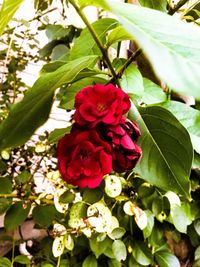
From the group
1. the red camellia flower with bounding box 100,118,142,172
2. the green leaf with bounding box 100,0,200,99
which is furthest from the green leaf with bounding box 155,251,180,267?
the green leaf with bounding box 100,0,200,99

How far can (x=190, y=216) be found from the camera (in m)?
1.13

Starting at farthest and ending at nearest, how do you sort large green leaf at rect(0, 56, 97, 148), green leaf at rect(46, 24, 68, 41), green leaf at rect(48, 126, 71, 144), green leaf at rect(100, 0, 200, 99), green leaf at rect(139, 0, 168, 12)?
green leaf at rect(46, 24, 68, 41) → green leaf at rect(48, 126, 71, 144) → green leaf at rect(139, 0, 168, 12) → large green leaf at rect(0, 56, 97, 148) → green leaf at rect(100, 0, 200, 99)

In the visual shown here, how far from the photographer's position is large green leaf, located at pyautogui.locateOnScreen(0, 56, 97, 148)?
1.75 feet

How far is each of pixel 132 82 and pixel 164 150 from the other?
21 cm

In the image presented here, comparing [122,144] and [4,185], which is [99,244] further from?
[122,144]

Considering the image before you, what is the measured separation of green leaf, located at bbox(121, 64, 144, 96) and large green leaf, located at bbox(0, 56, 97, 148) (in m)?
0.25

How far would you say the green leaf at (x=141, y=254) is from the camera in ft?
3.62


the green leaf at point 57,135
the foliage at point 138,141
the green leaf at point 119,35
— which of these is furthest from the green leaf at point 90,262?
the green leaf at point 119,35

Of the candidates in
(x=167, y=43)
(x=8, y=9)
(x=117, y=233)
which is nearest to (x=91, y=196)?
(x=117, y=233)

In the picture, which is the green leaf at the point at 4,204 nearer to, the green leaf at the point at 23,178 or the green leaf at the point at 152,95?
the green leaf at the point at 23,178

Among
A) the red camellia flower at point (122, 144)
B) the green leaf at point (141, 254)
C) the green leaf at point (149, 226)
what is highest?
the red camellia flower at point (122, 144)

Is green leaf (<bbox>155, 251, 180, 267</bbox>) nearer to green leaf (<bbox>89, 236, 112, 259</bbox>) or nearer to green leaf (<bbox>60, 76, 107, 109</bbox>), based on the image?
green leaf (<bbox>89, 236, 112, 259</bbox>)

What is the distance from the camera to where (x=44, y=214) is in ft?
3.53

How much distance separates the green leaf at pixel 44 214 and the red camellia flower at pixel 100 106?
0.62 metres
